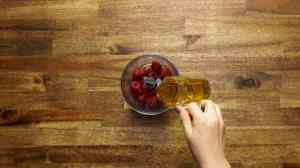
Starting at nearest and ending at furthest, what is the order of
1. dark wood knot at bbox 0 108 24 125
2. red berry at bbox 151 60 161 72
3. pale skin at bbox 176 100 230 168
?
pale skin at bbox 176 100 230 168
red berry at bbox 151 60 161 72
dark wood knot at bbox 0 108 24 125

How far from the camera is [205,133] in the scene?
3.11ft

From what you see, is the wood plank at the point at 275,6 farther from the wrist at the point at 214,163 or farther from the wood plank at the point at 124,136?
the wrist at the point at 214,163

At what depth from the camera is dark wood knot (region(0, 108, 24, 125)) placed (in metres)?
1.24

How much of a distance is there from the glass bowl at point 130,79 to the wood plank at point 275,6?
0.29 meters

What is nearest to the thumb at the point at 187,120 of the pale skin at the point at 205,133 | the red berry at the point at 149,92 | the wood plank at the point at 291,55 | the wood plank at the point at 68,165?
the pale skin at the point at 205,133

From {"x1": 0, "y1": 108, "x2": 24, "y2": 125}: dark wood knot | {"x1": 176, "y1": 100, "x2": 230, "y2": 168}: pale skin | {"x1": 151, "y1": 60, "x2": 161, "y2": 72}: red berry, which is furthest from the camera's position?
{"x1": 0, "y1": 108, "x2": 24, "y2": 125}: dark wood knot

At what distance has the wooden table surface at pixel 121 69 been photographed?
1207 millimetres

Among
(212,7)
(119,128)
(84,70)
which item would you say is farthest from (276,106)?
(84,70)

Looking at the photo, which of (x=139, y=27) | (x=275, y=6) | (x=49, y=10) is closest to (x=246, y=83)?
(x=275, y=6)

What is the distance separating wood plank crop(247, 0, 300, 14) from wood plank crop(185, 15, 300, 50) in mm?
18

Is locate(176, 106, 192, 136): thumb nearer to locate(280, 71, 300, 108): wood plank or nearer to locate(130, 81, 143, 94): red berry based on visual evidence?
locate(130, 81, 143, 94): red berry

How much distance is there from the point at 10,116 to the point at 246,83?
68 cm

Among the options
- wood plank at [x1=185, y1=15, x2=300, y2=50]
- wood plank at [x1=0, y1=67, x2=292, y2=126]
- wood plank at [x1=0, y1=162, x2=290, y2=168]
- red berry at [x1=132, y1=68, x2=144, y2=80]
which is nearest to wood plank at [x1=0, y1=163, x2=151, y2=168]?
wood plank at [x1=0, y1=162, x2=290, y2=168]

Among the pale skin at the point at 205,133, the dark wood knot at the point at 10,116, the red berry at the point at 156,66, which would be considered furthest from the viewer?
the dark wood knot at the point at 10,116
